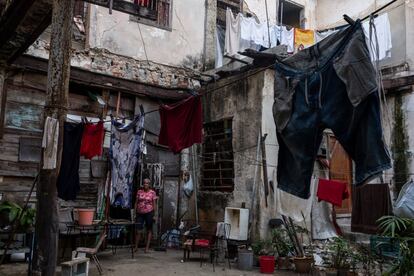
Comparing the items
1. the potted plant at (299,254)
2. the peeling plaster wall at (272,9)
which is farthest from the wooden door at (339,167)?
the peeling plaster wall at (272,9)

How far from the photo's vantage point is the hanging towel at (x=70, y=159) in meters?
8.26

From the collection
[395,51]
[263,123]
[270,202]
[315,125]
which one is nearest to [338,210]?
[270,202]

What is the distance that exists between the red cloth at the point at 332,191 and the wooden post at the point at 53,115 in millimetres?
6167

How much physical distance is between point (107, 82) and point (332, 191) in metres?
6.24

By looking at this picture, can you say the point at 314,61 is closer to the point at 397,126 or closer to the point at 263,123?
the point at 263,123

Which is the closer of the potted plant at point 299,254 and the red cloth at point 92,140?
the potted plant at point 299,254

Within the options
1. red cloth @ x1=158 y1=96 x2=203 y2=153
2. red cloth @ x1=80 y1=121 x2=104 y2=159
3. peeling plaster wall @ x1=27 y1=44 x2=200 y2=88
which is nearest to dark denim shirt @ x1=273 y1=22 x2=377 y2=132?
red cloth @ x1=158 y1=96 x2=203 y2=153

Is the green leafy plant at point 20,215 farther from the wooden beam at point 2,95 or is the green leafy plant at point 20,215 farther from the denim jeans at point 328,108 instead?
the denim jeans at point 328,108

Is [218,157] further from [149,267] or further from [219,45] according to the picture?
[149,267]

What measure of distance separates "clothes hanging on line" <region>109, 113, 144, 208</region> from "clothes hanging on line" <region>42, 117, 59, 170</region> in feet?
14.5

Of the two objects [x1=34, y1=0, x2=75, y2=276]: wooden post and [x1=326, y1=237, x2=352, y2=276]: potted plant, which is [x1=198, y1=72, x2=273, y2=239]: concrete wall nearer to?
[x1=326, y1=237, x2=352, y2=276]: potted plant

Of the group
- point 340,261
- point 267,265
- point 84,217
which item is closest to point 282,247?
point 267,265

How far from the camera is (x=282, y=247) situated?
9.19m

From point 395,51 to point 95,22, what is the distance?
8.67 meters
